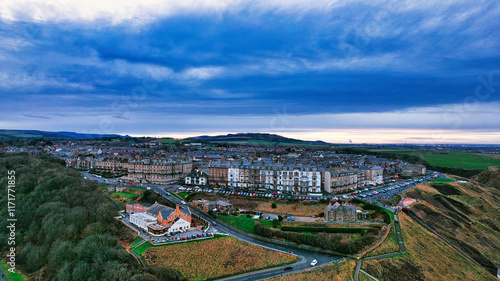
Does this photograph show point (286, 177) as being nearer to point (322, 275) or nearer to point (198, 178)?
point (198, 178)

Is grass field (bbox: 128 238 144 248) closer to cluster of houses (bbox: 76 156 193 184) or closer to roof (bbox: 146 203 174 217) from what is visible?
roof (bbox: 146 203 174 217)

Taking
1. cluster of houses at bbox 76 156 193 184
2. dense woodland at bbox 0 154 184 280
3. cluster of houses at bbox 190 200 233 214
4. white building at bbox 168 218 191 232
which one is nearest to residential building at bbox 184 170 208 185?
cluster of houses at bbox 76 156 193 184

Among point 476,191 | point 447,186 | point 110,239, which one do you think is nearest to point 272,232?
point 110,239

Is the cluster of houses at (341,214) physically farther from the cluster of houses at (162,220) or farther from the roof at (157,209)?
the roof at (157,209)

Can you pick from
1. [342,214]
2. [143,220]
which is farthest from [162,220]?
[342,214]

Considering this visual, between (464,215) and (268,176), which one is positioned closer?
(464,215)
